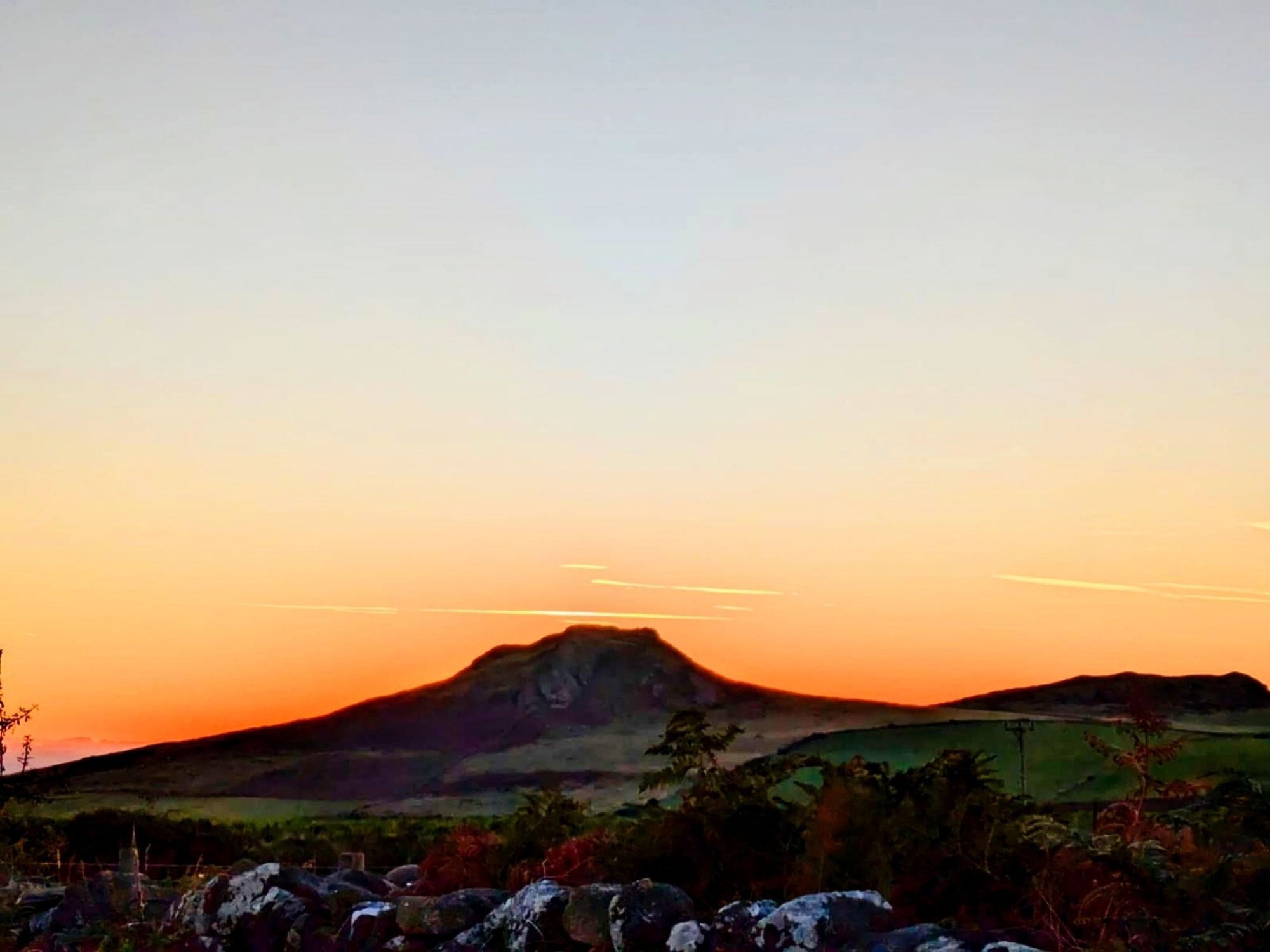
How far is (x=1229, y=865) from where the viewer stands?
14336 mm

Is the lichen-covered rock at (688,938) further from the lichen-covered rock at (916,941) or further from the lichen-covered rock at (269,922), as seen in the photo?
the lichen-covered rock at (269,922)

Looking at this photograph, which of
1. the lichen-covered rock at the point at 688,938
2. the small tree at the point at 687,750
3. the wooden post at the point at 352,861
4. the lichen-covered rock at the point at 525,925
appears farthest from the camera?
the wooden post at the point at 352,861

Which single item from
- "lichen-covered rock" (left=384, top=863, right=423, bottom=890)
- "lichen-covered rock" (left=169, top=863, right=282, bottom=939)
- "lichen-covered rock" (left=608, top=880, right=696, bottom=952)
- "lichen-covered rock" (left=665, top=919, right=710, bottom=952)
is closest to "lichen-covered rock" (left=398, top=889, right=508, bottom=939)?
"lichen-covered rock" (left=608, top=880, right=696, bottom=952)

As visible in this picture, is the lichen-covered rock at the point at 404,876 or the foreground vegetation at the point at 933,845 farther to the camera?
the lichen-covered rock at the point at 404,876

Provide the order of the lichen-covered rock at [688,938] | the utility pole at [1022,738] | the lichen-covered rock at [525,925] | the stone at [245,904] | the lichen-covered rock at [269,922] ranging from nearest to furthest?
the lichen-covered rock at [688,938] → the lichen-covered rock at [525,925] → the lichen-covered rock at [269,922] → the stone at [245,904] → the utility pole at [1022,738]

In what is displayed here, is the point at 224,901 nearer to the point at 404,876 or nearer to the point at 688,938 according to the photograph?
→ the point at 404,876

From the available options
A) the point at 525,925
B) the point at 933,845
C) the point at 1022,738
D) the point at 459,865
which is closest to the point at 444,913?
the point at 525,925

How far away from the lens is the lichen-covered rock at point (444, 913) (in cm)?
1562

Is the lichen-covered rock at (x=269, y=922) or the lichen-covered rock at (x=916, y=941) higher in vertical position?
the lichen-covered rock at (x=916, y=941)

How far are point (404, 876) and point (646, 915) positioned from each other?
6.91 metres

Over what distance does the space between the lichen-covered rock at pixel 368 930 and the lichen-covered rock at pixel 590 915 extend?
7.48 ft

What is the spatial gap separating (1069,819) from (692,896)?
15.8ft

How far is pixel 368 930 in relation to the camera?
1620 cm

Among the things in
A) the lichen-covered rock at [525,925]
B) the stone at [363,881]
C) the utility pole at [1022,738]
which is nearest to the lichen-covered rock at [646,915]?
the lichen-covered rock at [525,925]
